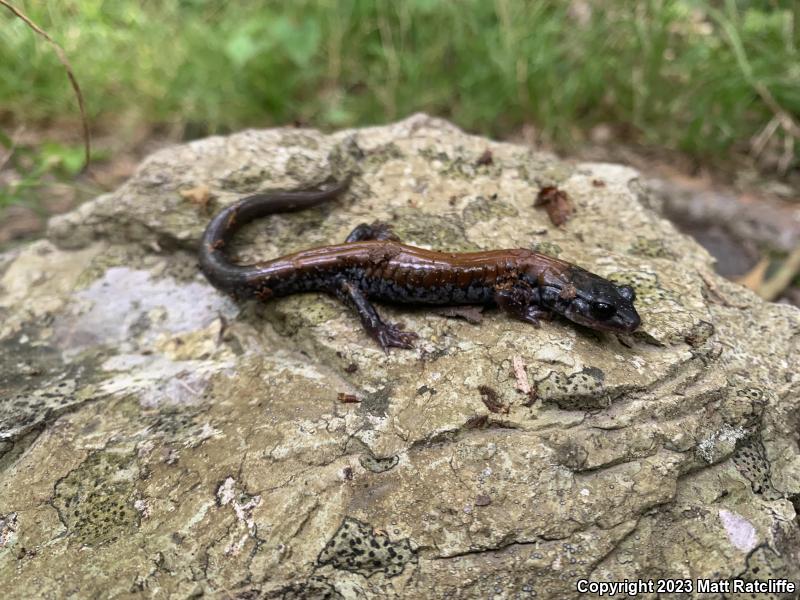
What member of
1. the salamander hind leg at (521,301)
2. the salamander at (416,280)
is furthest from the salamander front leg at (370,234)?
the salamander hind leg at (521,301)

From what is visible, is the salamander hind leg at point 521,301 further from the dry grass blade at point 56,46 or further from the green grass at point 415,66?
the green grass at point 415,66

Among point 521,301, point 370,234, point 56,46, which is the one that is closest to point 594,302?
point 521,301

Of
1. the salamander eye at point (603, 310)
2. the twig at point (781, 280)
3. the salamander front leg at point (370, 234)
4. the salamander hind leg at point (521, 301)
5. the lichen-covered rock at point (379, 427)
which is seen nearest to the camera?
the lichen-covered rock at point (379, 427)

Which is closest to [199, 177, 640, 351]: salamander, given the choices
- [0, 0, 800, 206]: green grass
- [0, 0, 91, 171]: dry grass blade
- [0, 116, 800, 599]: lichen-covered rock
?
[0, 116, 800, 599]: lichen-covered rock

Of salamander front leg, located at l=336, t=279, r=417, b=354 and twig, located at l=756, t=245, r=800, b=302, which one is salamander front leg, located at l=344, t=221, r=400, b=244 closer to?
salamander front leg, located at l=336, t=279, r=417, b=354

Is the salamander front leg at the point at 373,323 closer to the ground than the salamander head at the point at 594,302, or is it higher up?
closer to the ground

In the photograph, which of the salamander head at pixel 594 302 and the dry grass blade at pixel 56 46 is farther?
the dry grass blade at pixel 56 46
